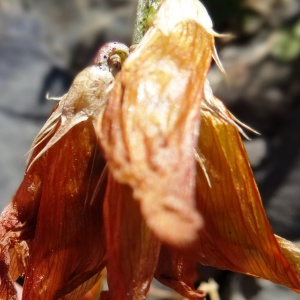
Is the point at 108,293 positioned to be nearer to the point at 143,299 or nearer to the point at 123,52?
the point at 143,299

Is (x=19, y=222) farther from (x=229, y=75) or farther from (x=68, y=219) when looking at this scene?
(x=229, y=75)

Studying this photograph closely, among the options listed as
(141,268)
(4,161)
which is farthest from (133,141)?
(4,161)

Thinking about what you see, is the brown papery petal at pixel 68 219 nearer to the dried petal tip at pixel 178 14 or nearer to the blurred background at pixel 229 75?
the dried petal tip at pixel 178 14

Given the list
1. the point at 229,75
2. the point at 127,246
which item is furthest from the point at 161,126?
the point at 229,75

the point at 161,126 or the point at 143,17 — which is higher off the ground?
the point at 143,17

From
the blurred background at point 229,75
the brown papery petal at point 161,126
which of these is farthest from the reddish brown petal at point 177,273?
the blurred background at point 229,75

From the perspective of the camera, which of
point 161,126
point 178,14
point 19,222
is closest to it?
point 161,126

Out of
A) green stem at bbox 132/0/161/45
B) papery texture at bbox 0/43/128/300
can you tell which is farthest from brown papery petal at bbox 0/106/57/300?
green stem at bbox 132/0/161/45
